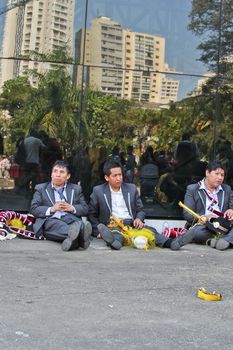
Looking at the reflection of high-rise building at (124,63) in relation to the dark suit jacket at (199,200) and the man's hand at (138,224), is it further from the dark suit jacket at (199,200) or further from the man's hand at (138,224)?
the man's hand at (138,224)

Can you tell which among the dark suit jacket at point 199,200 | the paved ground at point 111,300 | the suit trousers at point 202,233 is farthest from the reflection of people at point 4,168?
the suit trousers at point 202,233

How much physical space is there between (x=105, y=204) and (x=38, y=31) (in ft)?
8.82

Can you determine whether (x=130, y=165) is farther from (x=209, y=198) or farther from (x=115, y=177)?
(x=209, y=198)

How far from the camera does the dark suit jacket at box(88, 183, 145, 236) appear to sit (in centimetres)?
743

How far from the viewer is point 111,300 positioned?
4.71 metres

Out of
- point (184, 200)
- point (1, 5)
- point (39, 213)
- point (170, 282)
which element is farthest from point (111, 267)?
point (1, 5)

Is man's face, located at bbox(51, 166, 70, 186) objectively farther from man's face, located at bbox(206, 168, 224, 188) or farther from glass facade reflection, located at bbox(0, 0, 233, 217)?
man's face, located at bbox(206, 168, 224, 188)

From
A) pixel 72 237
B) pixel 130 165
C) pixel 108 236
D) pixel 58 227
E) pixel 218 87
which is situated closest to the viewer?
pixel 72 237

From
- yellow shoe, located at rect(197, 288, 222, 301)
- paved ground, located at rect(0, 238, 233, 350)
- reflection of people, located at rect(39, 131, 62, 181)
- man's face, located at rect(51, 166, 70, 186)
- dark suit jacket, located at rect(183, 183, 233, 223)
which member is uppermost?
reflection of people, located at rect(39, 131, 62, 181)

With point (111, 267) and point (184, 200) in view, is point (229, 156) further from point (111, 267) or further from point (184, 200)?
point (111, 267)

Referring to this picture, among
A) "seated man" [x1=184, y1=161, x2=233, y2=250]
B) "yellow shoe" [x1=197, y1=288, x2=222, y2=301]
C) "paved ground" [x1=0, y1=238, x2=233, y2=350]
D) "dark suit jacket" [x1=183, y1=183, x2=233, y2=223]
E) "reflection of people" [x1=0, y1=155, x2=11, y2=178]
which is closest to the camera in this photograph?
"paved ground" [x1=0, y1=238, x2=233, y2=350]

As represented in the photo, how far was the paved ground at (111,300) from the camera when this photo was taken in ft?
A: 12.5

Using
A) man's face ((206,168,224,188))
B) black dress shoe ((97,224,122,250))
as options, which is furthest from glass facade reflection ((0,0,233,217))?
black dress shoe ((97,224,122,250))

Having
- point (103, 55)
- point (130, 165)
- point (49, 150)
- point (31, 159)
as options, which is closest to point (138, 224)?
point (130, 165)
